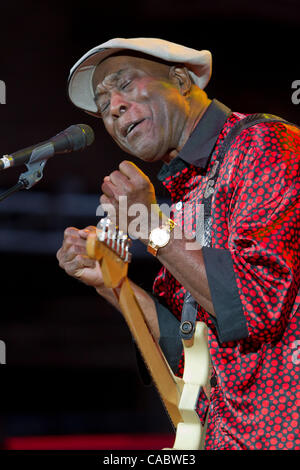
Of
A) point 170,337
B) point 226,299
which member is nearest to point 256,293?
point 226,299

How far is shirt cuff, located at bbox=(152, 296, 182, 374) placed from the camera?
2.08 metres

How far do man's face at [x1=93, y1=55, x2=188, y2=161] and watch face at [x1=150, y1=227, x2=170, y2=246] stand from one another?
0.48 meters

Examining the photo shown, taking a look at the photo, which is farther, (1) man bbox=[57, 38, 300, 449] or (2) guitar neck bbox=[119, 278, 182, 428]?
(2) guitar neck bbox=[119, 278, 182, 428]

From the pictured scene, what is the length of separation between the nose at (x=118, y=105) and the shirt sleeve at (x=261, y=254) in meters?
0.53

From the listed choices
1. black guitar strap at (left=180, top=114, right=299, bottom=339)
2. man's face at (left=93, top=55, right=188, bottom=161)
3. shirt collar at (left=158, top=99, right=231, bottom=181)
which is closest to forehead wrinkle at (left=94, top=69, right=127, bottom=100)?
man's face at (left=93, top=55, right=188, bottom=161)

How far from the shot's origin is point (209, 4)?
3613 mm

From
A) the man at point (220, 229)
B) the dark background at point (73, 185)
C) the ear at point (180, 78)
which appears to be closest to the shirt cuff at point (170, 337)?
the man at point (220, 229)

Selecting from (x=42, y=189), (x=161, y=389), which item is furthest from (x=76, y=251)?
(x=42, y=189)

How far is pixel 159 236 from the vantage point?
1613mm

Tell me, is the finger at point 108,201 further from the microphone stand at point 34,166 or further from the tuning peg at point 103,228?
the microphone stand at point 34,166

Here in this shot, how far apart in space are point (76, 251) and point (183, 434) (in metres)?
0.64

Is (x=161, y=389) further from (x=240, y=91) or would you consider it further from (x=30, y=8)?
(x=30, y=8)

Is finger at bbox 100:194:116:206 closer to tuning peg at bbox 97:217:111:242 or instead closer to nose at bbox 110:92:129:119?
tuning peg at bbox 97:217:111:242

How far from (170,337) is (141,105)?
0.76 meters
